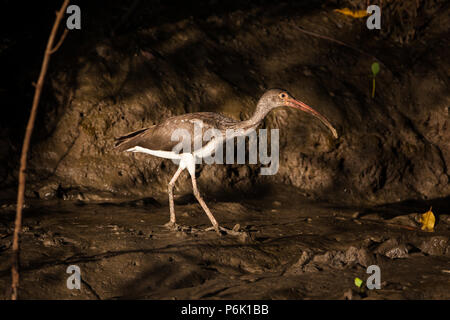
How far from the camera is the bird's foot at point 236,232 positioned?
24.8ft

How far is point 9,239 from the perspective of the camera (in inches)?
277

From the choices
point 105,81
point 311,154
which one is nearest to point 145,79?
point 105,81

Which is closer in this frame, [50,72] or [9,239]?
[9,239]

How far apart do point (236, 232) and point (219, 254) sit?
72cm

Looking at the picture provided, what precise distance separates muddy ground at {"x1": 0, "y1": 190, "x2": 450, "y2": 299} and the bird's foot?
0.05m

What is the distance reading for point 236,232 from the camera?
775 cm

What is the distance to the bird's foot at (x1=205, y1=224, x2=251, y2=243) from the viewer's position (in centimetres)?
757

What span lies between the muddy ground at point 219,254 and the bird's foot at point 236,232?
2.2 inches

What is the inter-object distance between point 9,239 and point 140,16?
19.3 ft

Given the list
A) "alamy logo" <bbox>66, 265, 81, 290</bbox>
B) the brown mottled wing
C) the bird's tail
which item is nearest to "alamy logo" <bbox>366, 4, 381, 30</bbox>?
the brown mottled wing

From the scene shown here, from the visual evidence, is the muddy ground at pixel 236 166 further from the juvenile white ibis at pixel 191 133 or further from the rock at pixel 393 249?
the juvenile white ibis at pixel 191 133

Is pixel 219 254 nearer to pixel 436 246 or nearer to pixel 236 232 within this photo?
pixel 236 232

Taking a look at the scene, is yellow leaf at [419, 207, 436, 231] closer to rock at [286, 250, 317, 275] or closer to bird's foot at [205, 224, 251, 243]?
rock at [286, 250, 317, 275]

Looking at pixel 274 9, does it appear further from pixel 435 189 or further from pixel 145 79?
pixel 435 189
